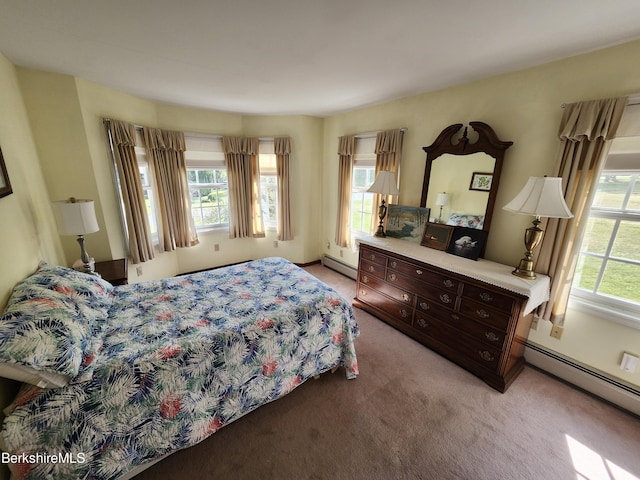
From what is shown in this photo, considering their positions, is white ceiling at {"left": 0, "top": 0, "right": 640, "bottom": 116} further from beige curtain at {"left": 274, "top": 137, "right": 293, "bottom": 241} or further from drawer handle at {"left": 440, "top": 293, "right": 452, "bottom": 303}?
drawer handle at {"left": 440, "top": 293, "right": 452, "bottom": 303}

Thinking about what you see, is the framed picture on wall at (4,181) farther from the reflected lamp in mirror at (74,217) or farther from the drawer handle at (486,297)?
the drawer handle at (486,297)

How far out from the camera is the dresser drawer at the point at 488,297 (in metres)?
1.84

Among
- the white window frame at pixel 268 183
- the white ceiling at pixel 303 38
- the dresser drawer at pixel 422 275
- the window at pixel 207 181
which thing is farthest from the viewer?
the white window frame at pixel 268 183

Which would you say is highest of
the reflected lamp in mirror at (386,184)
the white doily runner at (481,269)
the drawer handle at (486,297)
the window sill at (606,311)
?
the reflected lamp in mirror at (386,184)

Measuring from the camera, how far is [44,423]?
1.09 meters

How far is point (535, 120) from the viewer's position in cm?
199

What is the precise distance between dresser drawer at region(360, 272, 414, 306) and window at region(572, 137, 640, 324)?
1276 millimetres

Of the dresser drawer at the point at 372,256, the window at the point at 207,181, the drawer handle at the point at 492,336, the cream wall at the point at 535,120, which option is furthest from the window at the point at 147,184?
→ the drawer handle at the point at 492,336

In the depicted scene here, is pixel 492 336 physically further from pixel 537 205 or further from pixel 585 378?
pixel 537 205

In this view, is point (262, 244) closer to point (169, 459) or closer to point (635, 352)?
point (169, 459)

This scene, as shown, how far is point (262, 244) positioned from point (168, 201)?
157 centimetres

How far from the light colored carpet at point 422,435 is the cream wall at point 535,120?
1.35ft

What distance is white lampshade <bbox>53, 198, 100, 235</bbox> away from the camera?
195cm

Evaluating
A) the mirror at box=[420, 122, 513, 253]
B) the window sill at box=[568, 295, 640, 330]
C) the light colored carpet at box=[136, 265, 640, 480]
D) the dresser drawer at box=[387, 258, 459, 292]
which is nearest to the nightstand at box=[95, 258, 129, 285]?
the light colored carpet at box=[136, 265, 640, 480]
